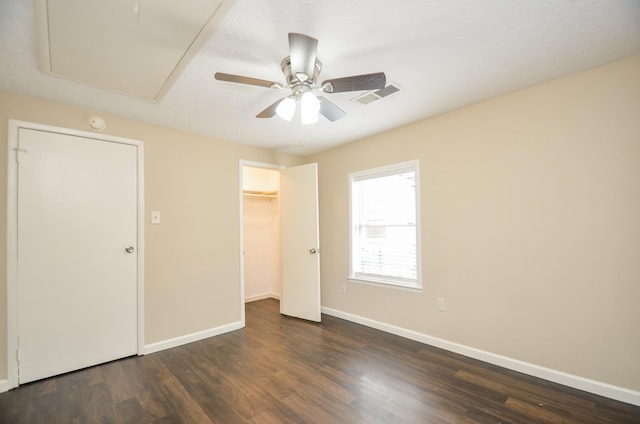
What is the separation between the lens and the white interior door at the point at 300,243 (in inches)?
151

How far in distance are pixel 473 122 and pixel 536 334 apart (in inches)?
77.2

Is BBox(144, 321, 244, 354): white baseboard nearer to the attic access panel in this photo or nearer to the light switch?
the light switch

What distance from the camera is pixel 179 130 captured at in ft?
10.7

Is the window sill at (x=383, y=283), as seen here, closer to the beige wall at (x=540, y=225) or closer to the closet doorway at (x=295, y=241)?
the beige wall at (x=540, y=225)

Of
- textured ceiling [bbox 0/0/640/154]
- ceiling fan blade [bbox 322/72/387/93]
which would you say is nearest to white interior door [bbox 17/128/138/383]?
textured ceiling [bbox 0/0/640/154]

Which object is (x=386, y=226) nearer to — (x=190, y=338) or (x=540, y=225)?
(x=540, y=225)

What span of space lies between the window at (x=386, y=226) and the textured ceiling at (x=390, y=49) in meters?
0.91

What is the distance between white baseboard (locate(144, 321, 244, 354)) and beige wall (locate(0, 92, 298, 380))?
0.04 m

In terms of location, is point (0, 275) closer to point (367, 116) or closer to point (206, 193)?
point (206, 193)

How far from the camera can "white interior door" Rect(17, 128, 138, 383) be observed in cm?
237

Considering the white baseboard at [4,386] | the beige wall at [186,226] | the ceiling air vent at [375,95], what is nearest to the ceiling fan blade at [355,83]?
the ceiling air vent at [375,95]

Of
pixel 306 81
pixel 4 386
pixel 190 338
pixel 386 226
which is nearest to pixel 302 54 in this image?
pixel 306 81

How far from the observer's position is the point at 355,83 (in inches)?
66.1

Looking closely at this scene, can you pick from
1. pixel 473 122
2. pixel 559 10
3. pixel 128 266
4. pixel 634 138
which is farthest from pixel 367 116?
pixel 128 266
